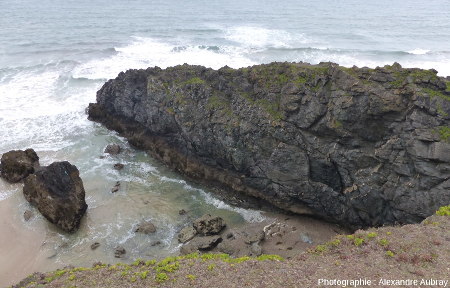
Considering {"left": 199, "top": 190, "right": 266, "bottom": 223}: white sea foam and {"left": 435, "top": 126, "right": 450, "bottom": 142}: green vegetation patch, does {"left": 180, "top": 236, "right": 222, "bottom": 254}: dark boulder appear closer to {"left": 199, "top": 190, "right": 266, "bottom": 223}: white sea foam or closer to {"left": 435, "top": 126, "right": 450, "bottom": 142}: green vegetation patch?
{"left": 199, "top": 190, "right": 266, "bottom": 223}: white sea foam

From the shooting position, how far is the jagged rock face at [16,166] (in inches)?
1337

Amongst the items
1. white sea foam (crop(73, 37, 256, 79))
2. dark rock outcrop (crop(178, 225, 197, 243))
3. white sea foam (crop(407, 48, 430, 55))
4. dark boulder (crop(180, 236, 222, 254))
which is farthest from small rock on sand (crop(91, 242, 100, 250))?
white sea foam (crop(407, 48, 430, 55))

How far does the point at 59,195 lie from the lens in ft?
96.9

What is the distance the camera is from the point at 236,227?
2938cm

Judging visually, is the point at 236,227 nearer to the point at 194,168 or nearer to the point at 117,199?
A: the point at 194,168

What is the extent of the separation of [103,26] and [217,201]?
7409 cm

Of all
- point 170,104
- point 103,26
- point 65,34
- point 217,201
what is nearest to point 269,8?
point 103,26

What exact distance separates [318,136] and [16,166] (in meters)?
28.5

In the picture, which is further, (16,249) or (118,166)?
(118,166)

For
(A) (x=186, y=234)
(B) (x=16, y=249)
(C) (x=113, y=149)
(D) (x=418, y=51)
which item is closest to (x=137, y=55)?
(C) (x=113, y=149)

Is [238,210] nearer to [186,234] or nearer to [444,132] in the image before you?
[186,234]

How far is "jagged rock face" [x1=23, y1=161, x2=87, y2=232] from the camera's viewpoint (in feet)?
94.5

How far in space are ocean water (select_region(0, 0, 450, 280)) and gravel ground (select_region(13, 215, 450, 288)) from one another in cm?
637

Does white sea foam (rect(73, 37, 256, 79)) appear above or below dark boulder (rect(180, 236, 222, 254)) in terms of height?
Result: above
